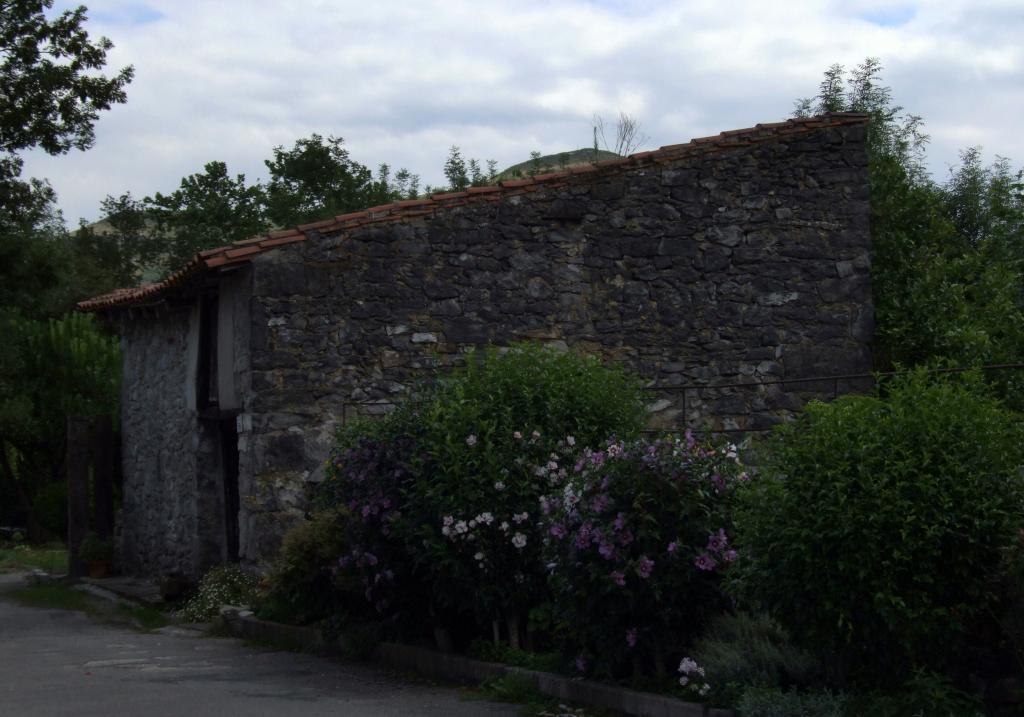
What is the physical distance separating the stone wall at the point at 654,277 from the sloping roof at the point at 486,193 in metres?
0.08

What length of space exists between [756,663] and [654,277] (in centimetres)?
767

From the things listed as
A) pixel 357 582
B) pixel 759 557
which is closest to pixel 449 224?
pixel 357 582

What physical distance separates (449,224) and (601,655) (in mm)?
6777

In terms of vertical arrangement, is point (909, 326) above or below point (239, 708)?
above

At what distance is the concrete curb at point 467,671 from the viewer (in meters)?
6.89

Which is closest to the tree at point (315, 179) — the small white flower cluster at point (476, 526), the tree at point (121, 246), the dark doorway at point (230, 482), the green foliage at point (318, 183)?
the green foliage at point (318, 183)

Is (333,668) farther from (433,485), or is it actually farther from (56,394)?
(56,394)

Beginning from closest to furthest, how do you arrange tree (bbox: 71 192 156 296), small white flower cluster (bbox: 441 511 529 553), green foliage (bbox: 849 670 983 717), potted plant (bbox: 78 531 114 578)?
green foliage (bbox: 849 670 983 717)
small white flower cluster (bbox: 441 511 529 553)
potted plant (bbox: 78 531 114 578)
tree (bbox: 71 192 156 296)

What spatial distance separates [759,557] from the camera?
6.38 metres

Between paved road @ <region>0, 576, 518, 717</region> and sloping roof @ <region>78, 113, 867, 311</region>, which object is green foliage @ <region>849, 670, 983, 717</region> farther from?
sloping roof @ <region>78, 113, 867, 311</region>

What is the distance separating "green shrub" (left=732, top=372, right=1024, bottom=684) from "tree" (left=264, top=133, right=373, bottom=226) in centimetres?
2662

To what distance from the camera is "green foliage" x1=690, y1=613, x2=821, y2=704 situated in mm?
6527

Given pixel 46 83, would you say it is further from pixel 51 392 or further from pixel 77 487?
pixel 51 392

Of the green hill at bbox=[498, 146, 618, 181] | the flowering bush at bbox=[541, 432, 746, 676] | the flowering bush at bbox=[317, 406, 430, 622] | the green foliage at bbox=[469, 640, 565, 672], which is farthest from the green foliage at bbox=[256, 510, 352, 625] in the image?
the green hill at bbox=[498, 146, 618, 181]
